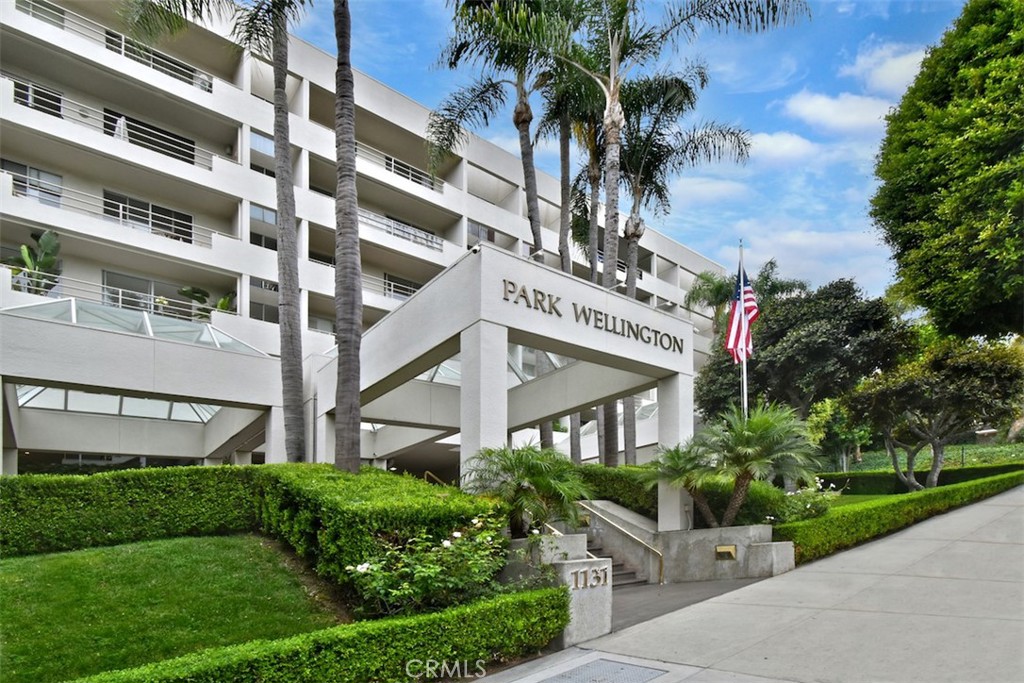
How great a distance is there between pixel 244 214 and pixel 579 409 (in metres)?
16.3

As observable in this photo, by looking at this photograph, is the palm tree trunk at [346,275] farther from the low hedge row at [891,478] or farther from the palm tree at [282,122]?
the low hedge row at [891,478]

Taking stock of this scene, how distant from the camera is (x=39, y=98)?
74.4 ft

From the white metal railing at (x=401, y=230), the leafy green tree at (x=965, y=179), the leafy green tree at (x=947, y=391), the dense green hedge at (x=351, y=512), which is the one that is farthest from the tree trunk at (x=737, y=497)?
the white metal railing at (x=401, y=230)

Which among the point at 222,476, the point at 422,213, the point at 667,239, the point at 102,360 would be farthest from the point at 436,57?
the point at 667,239

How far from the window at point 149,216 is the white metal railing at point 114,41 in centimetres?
458

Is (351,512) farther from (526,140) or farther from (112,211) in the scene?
(112,211)

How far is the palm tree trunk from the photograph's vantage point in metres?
12.1

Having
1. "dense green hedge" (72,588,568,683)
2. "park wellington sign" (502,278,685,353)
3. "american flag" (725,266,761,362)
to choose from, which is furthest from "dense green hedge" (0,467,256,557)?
"american flag" (725,266,761,362)

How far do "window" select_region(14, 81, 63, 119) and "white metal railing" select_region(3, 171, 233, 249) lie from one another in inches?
91.0

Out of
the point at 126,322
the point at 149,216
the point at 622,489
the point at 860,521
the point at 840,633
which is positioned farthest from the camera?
the point at 149,216

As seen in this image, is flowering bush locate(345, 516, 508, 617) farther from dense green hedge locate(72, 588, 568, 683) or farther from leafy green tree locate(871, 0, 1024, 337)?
leafy green tree locate(871, 0, 1024, 337)

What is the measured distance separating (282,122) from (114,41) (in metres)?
13.9

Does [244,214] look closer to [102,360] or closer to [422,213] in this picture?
[422,213]

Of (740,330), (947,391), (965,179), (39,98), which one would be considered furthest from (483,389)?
(39,98)
